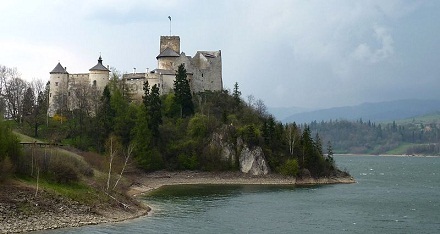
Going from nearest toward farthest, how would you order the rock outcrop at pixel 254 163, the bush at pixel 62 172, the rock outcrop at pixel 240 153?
the bush at pixel 62 172 → the rock outcrop at pixel 254 163 → the rock outcrop at pixel 240 153

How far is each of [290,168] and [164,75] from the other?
24380 mm

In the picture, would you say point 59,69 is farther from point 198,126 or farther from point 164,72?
point 198,126

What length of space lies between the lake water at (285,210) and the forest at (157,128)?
9.20m

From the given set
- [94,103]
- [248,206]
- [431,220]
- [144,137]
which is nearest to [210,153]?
[144,137]

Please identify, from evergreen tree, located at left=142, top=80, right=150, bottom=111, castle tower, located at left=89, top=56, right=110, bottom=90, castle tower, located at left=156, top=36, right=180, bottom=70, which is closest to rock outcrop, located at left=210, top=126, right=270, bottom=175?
Result: evergreen tree, located at left=142, top=80, right=150, bottom=111

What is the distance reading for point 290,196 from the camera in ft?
215

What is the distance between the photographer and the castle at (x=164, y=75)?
87.2 m

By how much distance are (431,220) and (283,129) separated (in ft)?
139

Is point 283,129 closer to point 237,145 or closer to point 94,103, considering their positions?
point 237,145

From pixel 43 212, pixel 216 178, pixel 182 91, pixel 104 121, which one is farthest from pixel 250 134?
pixel 43 212

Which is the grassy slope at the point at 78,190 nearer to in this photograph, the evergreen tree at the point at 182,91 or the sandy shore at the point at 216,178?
the sandy shore at the point at 216,178

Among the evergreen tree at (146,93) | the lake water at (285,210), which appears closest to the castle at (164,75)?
the evergreen tree at (146,93)

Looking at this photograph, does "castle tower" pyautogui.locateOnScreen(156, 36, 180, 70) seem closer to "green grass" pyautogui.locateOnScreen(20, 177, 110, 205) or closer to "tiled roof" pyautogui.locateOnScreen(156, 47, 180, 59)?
"tiled roof" pyautogui.locateOnScreen(156, 47, 180, 59)

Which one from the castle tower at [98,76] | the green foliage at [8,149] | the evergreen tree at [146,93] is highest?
the castle tower at [98,76]
